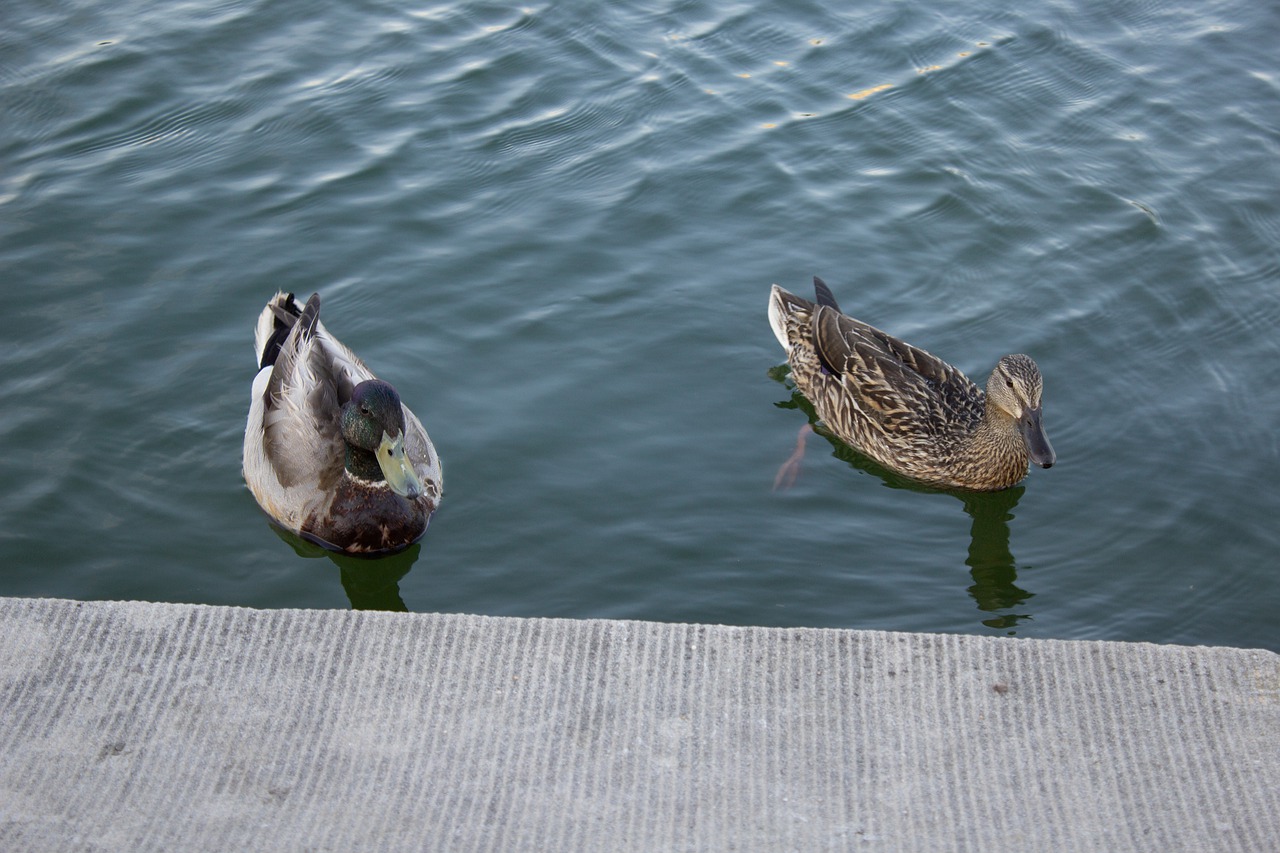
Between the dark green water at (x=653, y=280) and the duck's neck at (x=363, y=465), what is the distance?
407mm

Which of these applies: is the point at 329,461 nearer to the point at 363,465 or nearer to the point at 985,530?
the point at 363,465

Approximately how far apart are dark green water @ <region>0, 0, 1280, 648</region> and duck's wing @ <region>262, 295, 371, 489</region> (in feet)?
1.21

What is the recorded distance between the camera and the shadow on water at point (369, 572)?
5617 mm

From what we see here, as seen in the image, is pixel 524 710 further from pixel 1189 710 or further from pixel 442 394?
pixel 442 394

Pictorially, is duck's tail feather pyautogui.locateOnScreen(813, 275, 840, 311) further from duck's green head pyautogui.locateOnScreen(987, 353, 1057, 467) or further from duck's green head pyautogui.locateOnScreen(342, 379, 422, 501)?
duck's green head pyautogui.locateOnScreen(342, 379, 422, 501)

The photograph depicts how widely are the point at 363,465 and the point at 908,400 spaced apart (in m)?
2.83

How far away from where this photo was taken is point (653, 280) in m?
7.54

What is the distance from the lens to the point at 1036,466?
6582 mm

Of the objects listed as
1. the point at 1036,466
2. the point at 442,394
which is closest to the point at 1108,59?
the point at 1036,466

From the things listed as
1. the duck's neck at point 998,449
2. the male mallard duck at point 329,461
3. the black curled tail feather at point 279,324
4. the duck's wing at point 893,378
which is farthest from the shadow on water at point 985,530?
the black curled tail feather at point 279,324

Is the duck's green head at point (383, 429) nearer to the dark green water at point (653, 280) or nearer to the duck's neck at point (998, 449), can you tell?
the dark green water at point (653, 280)

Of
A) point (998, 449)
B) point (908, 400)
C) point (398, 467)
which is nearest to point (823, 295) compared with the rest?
point (908, 400)

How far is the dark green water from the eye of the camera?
5676 millimetres

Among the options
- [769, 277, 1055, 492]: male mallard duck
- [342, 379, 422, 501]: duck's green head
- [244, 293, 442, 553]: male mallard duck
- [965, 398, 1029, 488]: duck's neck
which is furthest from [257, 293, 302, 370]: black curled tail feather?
[965, 398, 1029, 488]: duck's neck
